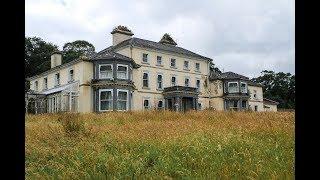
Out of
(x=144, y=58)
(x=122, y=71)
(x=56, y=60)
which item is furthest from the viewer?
(x=56, y=60)

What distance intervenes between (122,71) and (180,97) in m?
8.70

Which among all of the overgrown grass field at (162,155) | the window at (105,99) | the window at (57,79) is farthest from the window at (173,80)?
the overgrown grass field at (162,155)

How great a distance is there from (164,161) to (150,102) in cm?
3314

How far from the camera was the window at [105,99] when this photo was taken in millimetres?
33031

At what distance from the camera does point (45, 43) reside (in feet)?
226

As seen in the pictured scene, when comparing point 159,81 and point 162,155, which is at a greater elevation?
point 159,81

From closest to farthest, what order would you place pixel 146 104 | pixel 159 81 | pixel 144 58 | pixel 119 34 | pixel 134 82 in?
pixel 134 82 → pixel 146 104 → pixel 144 58 → pixel 159 81 → pixel 119 34

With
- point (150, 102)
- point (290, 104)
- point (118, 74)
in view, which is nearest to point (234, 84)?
point (150, 102)

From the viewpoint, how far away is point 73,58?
6225cm

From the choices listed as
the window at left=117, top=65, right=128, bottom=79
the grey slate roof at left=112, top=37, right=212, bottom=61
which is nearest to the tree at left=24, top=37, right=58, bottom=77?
the grey slate roof at left=112, top=37, right=212, bottom=61

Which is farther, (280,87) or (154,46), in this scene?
(280,87)

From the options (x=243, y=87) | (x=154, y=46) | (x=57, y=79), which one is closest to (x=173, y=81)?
(x=154, y=46)

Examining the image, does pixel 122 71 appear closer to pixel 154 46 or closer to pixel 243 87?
pixel 154 46
